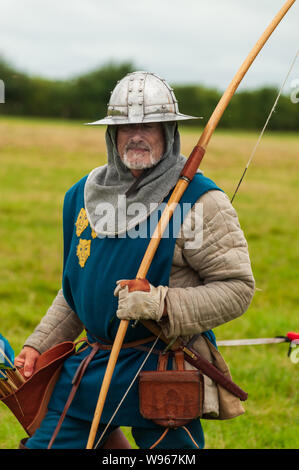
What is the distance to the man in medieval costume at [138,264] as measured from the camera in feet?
10.7

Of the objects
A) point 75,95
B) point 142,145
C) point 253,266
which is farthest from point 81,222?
point 75,95

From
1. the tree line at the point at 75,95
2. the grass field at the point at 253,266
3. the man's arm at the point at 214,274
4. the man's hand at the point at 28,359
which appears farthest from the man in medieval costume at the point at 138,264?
the tree line at the point at 75,95

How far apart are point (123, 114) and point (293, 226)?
1116 centimetres

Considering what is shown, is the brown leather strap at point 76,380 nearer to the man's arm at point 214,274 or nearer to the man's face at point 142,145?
the man's arm at point 214,274

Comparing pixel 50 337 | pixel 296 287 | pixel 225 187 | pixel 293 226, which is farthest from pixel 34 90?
pixel 50 337

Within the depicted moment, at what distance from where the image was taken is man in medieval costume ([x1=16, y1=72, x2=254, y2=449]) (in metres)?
3.25

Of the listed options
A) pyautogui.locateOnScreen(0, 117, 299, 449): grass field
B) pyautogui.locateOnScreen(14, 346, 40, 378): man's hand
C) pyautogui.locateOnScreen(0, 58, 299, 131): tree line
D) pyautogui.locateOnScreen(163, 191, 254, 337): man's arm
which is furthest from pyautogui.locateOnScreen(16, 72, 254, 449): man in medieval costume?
pyautogui.locateOnScreen(0, 58, 299, 131): tree line

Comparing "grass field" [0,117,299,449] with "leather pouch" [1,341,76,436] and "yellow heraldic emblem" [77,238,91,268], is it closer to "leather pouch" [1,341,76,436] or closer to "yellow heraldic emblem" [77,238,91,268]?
"yellow heraldic emblem" [77,238,91,268]

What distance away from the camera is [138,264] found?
3332mm

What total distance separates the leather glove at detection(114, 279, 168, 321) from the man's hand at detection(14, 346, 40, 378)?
0.87 metres

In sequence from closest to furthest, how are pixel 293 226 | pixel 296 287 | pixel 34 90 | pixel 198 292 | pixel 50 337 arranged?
1. pixel 198 292
2. pixel 50 337
3. pixel 296 287
4. pixel 293 226
5. pixel 34 90

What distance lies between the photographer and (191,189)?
3.32 m

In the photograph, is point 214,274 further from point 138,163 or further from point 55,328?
point 55,328

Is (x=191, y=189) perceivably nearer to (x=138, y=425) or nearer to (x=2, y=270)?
(x=138, y=425)
